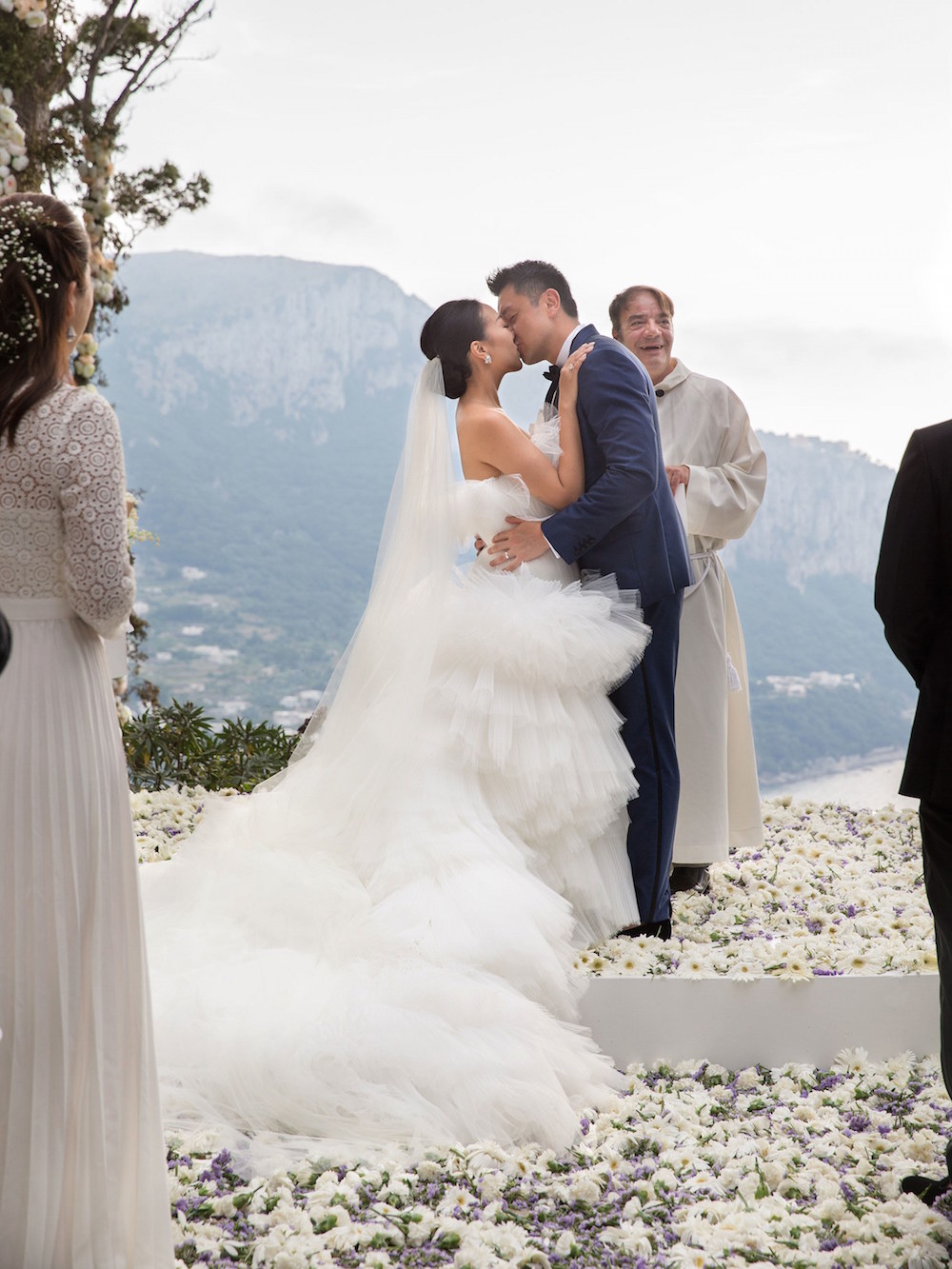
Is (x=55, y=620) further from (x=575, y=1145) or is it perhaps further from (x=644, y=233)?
(x=644, y=233)

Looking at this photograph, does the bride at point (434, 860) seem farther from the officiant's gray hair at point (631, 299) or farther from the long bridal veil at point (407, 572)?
the officiant's gray hair at point (631, 299)

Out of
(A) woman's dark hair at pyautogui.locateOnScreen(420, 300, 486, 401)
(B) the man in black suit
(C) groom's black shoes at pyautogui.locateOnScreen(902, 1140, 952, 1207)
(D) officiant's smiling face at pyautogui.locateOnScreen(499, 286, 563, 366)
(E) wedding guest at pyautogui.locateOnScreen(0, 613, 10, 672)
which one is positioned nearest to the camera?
(E) wedding guest at pyautogui.locateOnScreen(0, 613, 10, 672)

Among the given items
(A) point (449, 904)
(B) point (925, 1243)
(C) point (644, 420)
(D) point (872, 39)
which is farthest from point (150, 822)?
(D) point (872, 39)

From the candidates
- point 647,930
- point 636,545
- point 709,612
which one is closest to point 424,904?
point 647,930

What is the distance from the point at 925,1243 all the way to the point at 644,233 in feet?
27.2

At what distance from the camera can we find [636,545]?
3301 mm

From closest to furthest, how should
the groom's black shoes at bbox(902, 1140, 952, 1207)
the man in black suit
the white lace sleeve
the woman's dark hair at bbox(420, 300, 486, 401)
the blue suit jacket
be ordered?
the white lace sleeve, the man in black suit, the groom's black shoes at bbox(902, 1140, 952, 1207), the blue suit jacket, the woman's dark hair at bbox(420, 300, 486, 401)

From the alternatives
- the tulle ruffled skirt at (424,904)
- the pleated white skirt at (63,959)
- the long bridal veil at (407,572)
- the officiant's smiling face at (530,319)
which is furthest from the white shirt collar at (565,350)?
the pleated white skirt at (63,959)

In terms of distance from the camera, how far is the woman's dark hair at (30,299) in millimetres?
1596

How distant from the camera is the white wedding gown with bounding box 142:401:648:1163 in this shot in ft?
7.50

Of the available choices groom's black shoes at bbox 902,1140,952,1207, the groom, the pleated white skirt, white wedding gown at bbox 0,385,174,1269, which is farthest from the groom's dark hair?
groom's black shoes at bbox 902,1140,952,1207

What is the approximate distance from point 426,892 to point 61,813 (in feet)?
4.00

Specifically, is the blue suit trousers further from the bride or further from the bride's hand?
the bride's hand

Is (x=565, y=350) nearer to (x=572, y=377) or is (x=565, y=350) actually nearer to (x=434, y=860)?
(x=572, y=377)
